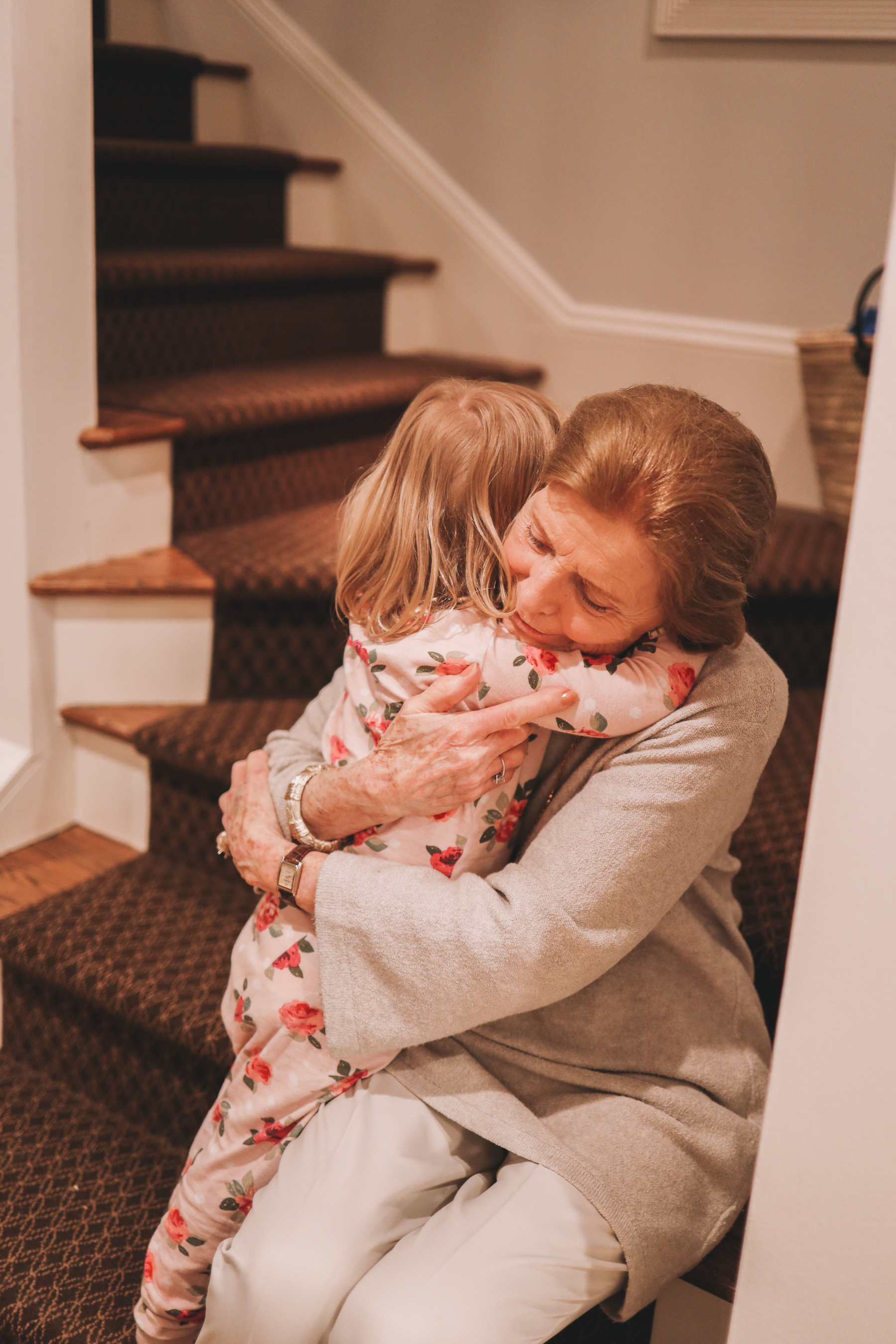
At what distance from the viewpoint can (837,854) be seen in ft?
2.21

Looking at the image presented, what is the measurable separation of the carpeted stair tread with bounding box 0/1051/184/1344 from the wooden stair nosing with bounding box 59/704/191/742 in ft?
1.68

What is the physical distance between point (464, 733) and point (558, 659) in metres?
0.11

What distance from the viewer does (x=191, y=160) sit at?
7.57 ft

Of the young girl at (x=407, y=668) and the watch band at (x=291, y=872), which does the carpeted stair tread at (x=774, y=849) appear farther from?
the watch band at (x=291, y=872)

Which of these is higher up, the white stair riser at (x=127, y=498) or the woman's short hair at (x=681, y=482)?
the woman's short hair at (x=681, y=482)

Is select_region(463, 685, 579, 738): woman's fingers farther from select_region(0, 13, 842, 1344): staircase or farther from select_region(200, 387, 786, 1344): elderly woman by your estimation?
select_region(0, 13, 842, 1344): staircase

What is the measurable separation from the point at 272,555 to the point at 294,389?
41 centimetres

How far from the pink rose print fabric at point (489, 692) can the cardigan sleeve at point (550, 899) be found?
0.14 ft

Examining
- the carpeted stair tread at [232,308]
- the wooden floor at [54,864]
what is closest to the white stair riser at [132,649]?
the wooden floor at [54,864]

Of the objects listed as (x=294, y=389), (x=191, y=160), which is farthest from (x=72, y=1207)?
(x=191, y=160)

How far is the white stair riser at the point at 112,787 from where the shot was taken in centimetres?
179

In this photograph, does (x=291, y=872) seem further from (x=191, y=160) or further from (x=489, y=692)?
(x=191, y=160)

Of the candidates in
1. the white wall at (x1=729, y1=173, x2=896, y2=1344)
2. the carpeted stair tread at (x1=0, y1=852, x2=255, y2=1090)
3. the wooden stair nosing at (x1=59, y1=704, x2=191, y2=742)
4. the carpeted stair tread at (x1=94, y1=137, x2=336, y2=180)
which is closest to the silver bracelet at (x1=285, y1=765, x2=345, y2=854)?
the carpeted stair tread at (x1=0, y1=852, x2=255, y2=1090)

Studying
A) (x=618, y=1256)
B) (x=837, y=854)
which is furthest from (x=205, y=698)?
(x=837, y=854)
